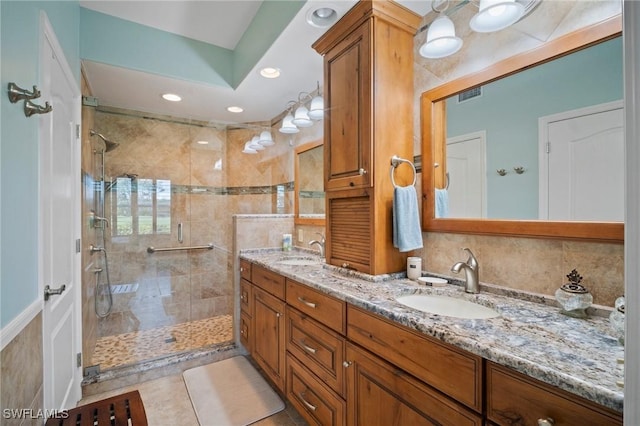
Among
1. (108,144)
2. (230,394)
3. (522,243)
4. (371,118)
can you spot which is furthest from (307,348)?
(108,144)

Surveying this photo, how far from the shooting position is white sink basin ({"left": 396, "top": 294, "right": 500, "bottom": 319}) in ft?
4.11

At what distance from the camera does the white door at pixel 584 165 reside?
1.02 m

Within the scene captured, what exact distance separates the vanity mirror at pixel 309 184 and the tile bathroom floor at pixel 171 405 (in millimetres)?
1417

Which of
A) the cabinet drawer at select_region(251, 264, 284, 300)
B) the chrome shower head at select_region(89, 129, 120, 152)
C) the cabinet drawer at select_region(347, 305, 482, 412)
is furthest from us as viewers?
the chrome shower head at select_region(89, 129, 120, 152)

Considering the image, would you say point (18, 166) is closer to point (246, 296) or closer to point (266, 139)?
point (246, 296)

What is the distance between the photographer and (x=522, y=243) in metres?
1.28

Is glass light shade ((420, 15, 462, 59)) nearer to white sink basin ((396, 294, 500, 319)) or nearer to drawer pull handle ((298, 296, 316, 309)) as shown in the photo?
white sink basin ((396, 294, 500, 319))

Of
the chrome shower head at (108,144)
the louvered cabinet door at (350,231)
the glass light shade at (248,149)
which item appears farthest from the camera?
the glass light shade at (248,149)

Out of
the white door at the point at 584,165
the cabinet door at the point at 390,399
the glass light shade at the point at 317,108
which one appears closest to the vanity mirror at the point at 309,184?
the glass light shade at the point at 317,108

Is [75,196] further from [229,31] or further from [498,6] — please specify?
[498,6]

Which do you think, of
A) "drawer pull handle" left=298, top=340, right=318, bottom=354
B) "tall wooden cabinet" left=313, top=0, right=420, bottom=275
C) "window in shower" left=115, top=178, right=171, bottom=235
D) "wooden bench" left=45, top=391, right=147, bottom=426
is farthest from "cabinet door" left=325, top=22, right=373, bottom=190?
"window in shower" left=115, top=178, right=171, bottom=235

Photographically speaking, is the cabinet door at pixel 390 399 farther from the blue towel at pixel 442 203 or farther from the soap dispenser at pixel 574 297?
the blue towel at pixel 442 203

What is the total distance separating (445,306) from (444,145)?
83cm

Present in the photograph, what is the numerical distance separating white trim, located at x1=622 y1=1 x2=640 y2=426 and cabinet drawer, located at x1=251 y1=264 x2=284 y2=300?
1.62 meters
